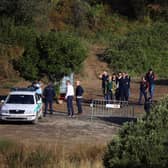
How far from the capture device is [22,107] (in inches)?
1182

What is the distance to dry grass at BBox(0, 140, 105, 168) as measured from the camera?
55.3 ft

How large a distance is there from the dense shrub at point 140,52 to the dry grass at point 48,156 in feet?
124

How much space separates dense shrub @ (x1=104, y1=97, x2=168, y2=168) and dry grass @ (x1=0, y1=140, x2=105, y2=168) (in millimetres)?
4100

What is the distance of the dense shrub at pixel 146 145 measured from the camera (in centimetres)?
1107

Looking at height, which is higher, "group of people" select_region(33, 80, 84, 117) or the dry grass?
"group of people" select_region(33, 80, 84, 117)

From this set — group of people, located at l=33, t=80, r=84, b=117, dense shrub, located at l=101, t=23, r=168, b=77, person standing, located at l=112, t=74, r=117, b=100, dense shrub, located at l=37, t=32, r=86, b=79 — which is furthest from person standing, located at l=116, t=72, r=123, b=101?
dense shrub, located at l=101, t=23, r=168, b=77

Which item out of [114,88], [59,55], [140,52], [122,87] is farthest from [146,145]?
[140,52]

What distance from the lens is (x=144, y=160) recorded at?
11.2 m

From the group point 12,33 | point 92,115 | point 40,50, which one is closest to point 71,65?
point 40,50

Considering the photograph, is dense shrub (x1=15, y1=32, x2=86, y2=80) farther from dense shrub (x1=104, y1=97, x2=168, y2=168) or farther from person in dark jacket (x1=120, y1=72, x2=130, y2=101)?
dense shrub (x1=104, y1=97, x2=168, y2=168)

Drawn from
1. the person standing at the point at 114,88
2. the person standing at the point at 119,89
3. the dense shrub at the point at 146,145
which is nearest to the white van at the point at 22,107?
the person standing at the point at 119,89

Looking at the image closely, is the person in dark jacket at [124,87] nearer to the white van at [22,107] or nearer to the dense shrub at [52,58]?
the dense shrub at [52,58]

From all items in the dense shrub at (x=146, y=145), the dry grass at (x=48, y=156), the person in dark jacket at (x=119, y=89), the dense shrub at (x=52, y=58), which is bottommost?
the dry grass at (x=48, y=156)

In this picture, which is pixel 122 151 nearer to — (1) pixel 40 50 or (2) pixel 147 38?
(1) pixel 40 50
